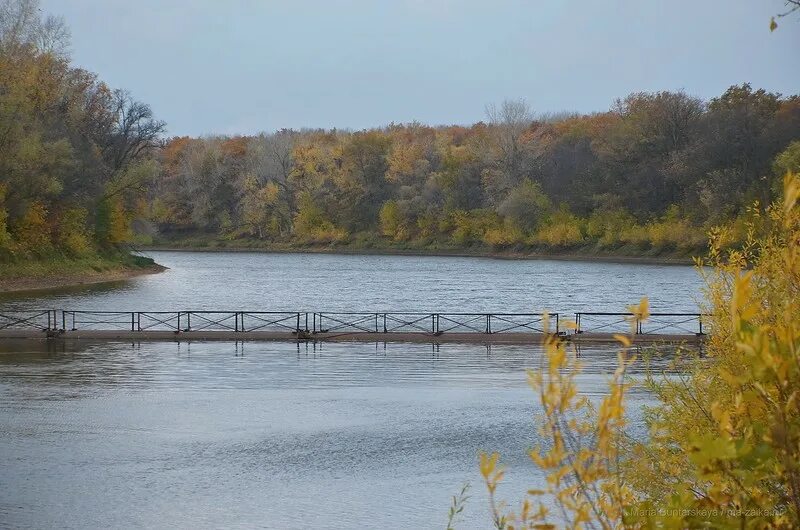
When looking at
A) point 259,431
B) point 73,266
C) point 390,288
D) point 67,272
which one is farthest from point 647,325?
point 73,266

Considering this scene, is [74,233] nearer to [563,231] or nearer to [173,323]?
[173,323]

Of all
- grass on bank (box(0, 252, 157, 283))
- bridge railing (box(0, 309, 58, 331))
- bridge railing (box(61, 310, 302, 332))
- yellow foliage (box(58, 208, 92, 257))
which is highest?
yellow foliage (box(58, 208, 92, 257))

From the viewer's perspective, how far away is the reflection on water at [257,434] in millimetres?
16531

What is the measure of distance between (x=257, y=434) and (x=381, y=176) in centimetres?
12427

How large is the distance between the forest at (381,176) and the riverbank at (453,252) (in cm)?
67

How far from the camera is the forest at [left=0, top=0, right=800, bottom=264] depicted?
72.8m

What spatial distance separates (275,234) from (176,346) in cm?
11534

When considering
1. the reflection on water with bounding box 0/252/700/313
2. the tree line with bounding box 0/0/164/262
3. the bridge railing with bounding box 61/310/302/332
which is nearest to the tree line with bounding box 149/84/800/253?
the reflection on water with bounding box 0/252/700/313

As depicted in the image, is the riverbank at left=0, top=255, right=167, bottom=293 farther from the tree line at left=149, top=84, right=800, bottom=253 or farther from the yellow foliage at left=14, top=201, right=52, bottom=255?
the tree line at left=149, top=84, right=800, bottom=253

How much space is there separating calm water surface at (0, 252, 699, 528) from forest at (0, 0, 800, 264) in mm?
24488

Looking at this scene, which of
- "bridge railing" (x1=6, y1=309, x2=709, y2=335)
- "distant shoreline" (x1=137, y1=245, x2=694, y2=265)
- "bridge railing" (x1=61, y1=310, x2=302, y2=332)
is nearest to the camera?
"bridge railing" (x1=6, y1=309, x2=709, y2=335)

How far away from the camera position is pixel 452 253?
136 m

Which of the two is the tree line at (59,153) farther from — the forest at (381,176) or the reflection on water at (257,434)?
the reflection on water at (257,434)

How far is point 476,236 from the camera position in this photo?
134125 millimetres
